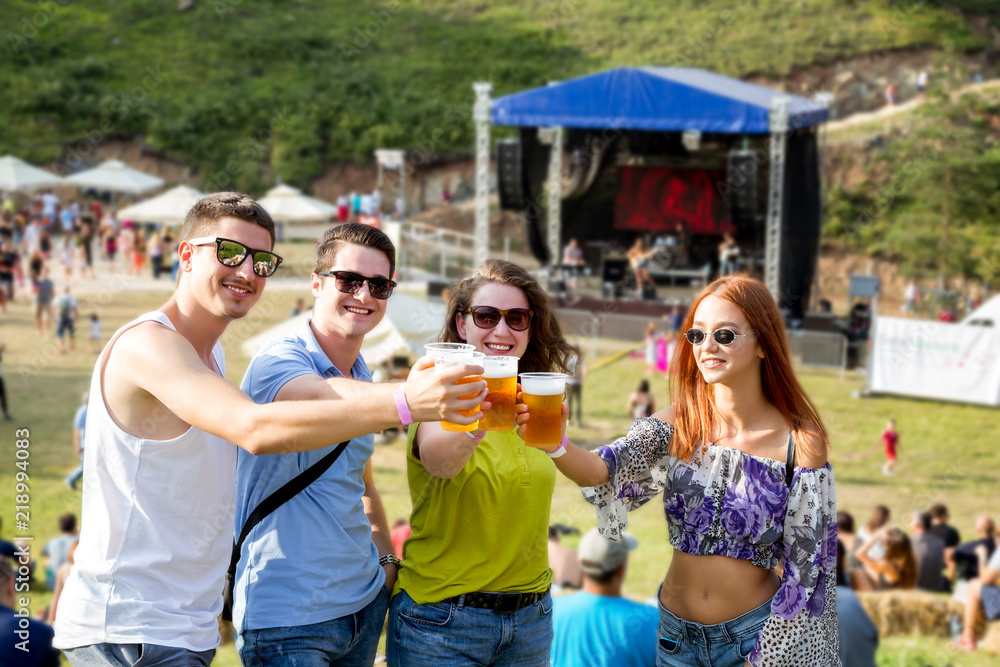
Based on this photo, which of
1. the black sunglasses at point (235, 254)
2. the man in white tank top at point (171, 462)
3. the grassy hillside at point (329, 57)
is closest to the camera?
the man in white tank top at point (171, 462)

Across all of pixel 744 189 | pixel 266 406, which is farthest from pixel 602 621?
pixel 744 189

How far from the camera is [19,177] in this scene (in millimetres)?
24750

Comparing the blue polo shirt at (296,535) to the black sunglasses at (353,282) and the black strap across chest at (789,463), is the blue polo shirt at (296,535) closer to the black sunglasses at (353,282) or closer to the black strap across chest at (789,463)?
the black sunglasses at (353,282)

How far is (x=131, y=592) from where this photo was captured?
2002mm

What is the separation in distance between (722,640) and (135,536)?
1467mm

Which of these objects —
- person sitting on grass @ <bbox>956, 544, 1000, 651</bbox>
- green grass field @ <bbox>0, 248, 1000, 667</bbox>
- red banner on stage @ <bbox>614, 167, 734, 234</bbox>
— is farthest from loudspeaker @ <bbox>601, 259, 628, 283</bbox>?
person sitting on grass @ <bbox>956, 544, 1000, 651</bbox>

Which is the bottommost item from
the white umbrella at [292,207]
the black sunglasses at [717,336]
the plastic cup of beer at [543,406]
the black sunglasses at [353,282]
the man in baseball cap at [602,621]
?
the man in baseball cap at [602,621]

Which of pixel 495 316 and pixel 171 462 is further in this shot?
pixel 495 316

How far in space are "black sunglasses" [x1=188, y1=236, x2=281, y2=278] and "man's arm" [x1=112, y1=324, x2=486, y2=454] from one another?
0.83 feet

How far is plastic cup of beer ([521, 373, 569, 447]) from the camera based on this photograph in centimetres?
217

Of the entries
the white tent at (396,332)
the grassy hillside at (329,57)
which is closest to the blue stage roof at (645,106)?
the white tent at (396,332)

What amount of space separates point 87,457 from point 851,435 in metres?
12.2

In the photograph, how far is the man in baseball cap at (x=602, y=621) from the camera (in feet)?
10.7

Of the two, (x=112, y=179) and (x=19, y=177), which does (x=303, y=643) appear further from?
(x=112, y=179)
